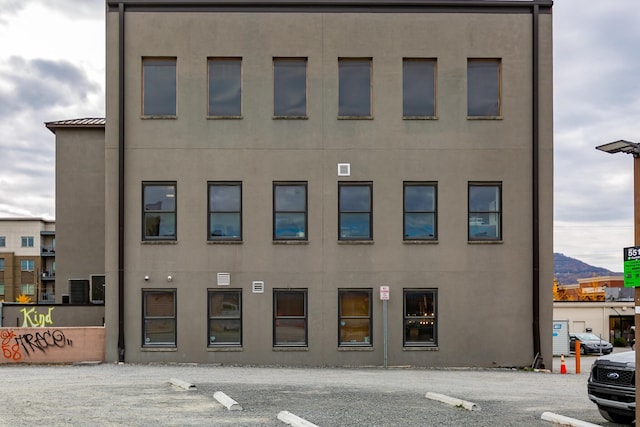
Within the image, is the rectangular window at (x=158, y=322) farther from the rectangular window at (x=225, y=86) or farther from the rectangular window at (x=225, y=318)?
the rectangular window at (x=225, y=86)

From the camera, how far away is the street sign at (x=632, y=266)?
9.19 meters

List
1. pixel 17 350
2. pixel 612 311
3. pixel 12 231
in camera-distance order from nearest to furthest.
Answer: pixel 17 350
pixel 612 311
pixel 12 231

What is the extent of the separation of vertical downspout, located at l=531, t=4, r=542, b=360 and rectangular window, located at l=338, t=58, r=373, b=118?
17.2 feet

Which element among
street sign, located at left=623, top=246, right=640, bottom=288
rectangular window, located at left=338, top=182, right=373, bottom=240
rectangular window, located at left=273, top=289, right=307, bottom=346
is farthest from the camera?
rectangular window, located at left=338, top=182, right=373, bottom=240

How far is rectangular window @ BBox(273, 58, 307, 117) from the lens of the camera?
23.1 metres

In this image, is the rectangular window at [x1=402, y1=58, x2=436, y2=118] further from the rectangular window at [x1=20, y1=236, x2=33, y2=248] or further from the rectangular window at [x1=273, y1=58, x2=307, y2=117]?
the rectangular window at [x1=20, y1=236, x2=33, y2=248]

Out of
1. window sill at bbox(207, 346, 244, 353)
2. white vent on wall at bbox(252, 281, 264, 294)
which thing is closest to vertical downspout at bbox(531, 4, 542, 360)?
white vent on wall at bbox(252, 281, 264, 294)

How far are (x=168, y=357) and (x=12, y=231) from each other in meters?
111

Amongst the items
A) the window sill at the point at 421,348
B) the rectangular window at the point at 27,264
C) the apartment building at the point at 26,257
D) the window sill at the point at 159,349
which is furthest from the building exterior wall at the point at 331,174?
the rectangular window at the point at 27,264

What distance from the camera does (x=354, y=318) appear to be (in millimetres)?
22844

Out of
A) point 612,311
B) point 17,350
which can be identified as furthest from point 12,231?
point 17,350

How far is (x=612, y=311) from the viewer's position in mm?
58062

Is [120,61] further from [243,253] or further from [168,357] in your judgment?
[168,357]

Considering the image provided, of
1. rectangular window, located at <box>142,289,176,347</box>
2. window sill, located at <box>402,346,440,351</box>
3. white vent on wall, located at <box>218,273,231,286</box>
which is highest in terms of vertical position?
white vent on wall, located at <box>218,273,231,286</box>
